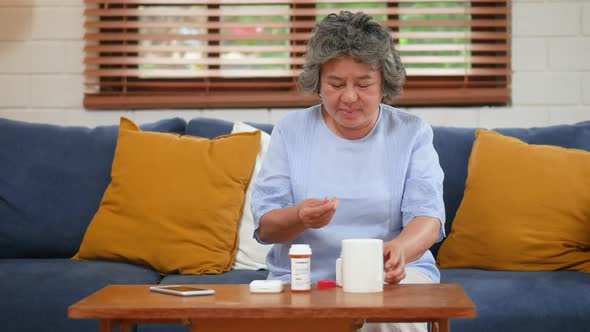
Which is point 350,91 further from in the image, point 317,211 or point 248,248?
point 248,248

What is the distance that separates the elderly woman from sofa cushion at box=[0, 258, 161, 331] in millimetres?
565

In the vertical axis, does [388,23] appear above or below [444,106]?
above

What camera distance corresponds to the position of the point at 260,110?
3.35m

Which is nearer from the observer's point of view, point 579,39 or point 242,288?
point 242,288

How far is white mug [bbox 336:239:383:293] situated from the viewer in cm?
157

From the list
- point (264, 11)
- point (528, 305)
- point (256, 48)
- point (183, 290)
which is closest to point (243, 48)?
point (256, 48)

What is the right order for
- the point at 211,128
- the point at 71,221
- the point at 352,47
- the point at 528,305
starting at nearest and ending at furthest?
the point at 352,47, the point at 528,305, the point at 71,221, the point at 211,128

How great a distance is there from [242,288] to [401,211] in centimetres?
51

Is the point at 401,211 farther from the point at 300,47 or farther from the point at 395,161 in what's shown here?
the point at 300,47

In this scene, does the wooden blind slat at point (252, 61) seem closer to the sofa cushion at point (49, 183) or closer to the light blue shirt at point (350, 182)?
the sofa cushion at point (49, 183)

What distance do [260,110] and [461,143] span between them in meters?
0.87

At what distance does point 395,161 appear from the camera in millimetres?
2020

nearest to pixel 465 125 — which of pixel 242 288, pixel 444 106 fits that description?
pixel 444 106

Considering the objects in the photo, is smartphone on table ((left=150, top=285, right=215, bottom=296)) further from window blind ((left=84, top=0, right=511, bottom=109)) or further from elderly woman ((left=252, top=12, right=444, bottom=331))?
window blind ((left=84, top=0, right=511, bottom=109))
